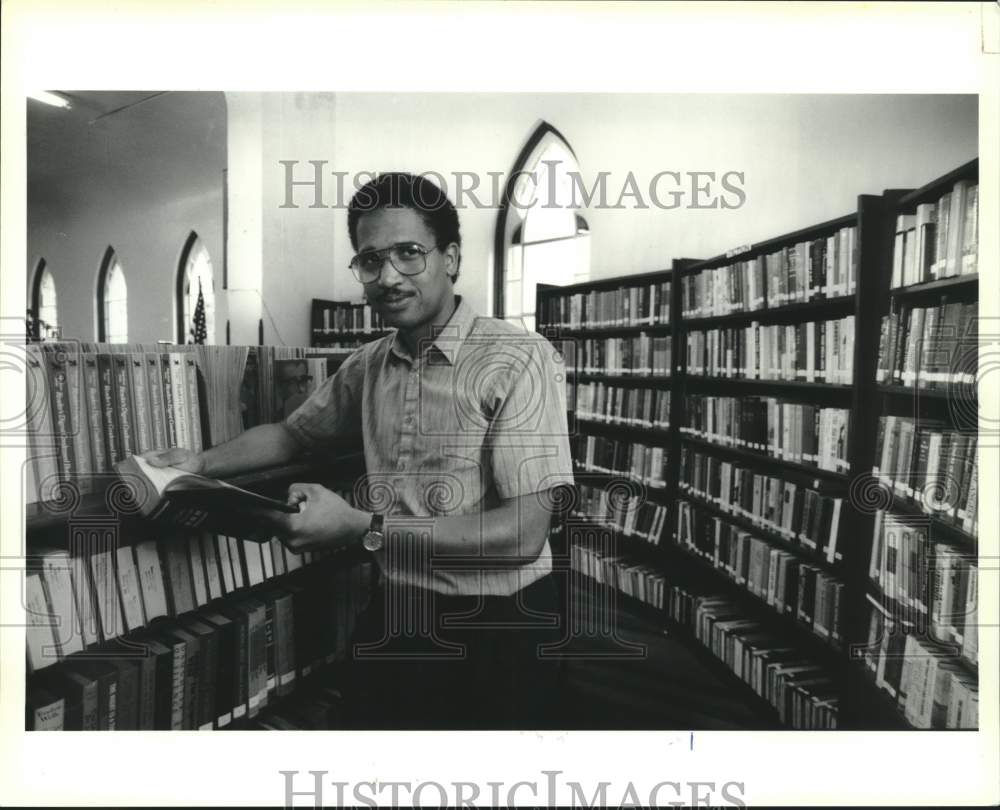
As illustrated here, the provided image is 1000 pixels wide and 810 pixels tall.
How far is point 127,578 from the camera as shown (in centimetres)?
131

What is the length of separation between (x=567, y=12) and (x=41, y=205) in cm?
136

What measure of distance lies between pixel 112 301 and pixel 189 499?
0.50 m

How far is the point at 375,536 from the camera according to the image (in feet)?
4.59

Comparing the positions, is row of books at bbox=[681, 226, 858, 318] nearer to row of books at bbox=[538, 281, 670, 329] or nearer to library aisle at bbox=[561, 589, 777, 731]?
row of books at bbox=[538, 281, 670, 329]

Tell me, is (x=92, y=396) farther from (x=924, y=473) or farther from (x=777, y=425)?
(x=924, y=473)

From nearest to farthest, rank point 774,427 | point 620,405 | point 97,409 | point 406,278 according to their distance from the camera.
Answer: point 97,409 < point 406,278 < point 620,405 < point 774,427

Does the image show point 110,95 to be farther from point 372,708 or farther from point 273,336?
point 372,708

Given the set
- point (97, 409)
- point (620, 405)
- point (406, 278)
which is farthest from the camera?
point (620, 405)

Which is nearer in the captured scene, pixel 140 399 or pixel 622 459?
pixel 140 399

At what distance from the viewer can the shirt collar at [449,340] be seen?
1.37m

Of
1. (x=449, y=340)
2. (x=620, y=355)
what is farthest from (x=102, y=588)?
(x=620, y=355)

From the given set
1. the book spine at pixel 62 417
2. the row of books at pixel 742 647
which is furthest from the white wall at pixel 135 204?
the row of books at pixel 742 647

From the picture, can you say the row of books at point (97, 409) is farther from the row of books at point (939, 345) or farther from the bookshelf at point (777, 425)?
the row of books at point (939, 345)

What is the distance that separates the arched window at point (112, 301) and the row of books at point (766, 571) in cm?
149
